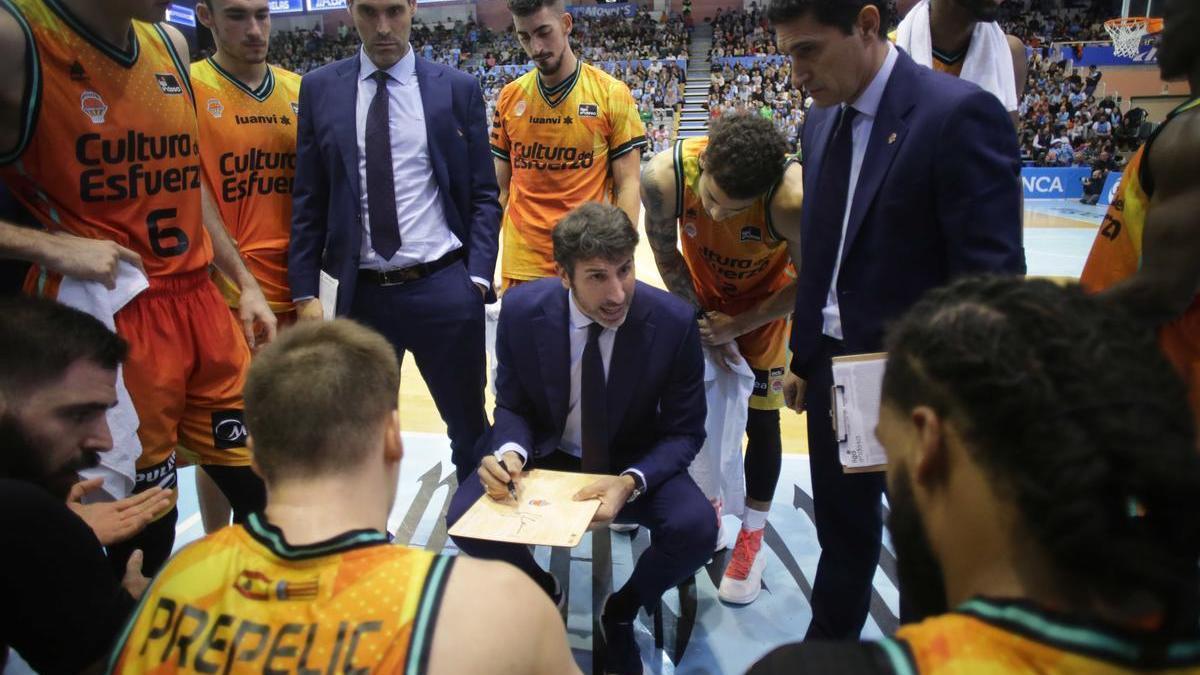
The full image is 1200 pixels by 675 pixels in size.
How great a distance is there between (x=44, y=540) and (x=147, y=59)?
4.72ft

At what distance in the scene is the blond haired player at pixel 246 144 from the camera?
297cm

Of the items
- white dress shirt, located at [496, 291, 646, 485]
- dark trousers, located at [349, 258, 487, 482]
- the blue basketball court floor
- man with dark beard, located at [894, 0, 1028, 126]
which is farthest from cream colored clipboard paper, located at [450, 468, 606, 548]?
man with dark beard, located at [894, 0, 1028, 126]

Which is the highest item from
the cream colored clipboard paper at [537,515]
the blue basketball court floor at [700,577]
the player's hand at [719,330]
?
the player's hand at [719,330]

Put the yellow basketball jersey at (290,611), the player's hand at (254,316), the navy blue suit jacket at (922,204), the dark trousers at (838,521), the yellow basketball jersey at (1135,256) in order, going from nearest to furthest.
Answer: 1. the yellow basketball jersey at (290,611)
2. the navy blue suit jacket at (922,204)
3. the yellow basketball jersey at (1135,256)
4. the dark trousers at (838,521)
5. the player's hand at (254,316)

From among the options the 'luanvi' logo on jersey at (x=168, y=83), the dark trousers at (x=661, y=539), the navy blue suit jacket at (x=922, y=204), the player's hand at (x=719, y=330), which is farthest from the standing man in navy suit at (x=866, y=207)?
the 'luanvi' logo on jersey at (x=168, y=83)

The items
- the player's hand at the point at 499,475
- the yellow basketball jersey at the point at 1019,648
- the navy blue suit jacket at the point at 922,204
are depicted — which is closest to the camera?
the yellow basketball jersey at the point at 1019,648

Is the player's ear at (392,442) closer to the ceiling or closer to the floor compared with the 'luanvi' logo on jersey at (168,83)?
closer to the floor

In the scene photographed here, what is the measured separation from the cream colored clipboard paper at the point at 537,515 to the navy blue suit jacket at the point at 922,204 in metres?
0.89

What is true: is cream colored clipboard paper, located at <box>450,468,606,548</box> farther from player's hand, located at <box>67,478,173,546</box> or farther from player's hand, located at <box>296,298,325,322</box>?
player's hand, located at <box>296,298,325,322</box>

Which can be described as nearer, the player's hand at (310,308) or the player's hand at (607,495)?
the player's hand at (607,495)

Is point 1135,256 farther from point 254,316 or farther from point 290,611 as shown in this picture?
point 254,316

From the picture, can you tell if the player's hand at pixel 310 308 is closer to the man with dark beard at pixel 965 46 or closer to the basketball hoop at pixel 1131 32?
the man with dark beard at pixel 965 46

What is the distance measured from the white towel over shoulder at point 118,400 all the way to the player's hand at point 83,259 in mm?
55

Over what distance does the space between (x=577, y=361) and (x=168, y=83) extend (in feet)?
4.90
